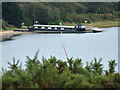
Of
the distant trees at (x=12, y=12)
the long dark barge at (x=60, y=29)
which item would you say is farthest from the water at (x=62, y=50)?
the distant trees at (x=12, y=12)

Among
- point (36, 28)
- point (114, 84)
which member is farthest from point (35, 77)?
point (36, 28)

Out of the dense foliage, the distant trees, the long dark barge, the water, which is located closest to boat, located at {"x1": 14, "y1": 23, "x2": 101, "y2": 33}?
the long dark barge

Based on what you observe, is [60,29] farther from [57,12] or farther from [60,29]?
[57,12]

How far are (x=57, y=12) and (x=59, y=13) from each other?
0.65 m

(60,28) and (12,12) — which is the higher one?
(12,12)

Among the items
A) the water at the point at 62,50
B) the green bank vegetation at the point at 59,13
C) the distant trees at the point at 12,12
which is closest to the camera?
the water at the point at 62,50

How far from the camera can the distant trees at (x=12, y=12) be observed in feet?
177

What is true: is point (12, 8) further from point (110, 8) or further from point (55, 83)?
point (55, 83)

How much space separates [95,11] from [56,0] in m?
17.8

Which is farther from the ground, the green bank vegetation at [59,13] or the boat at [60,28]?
the green bank vegetation at [59,13]

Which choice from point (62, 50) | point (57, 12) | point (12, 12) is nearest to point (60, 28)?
point (12, 12)

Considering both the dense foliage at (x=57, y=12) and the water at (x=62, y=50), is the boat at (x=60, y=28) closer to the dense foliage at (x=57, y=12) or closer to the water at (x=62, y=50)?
the dense foliage at (x=57, y=12)

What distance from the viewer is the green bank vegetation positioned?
54.6m

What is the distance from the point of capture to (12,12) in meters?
54.2
